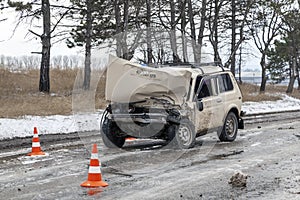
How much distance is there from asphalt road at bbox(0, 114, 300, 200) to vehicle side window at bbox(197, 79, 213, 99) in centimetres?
127

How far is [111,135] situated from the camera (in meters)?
12.4

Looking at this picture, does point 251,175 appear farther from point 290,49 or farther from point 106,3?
point 290,49

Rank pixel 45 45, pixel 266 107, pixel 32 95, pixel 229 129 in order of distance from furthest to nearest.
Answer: pixel 266 107 → pixel 45 45 → pixel 32 95 → pixel 229 129

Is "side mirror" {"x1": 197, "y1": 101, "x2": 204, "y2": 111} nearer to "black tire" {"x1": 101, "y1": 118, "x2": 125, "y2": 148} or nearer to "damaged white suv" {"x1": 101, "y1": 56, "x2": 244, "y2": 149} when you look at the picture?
"damaged white suv" {"x1": 101, "y1": 56, "x2": 244, "y2": 149}

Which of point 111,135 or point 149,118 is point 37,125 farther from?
point 149,118

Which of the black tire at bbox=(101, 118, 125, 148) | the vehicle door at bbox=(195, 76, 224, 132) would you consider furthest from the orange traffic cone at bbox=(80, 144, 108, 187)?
the vehicle door at bbox=(195, 76, 224, 132)

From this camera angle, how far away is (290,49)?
49.0m

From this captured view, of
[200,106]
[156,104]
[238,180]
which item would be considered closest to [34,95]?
[156,104]

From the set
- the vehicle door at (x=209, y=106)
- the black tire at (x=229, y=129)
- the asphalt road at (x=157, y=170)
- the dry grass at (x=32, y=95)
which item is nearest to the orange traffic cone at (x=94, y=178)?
the asphalt road at (x=157, y=170)

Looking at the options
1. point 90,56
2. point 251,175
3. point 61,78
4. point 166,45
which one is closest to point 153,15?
point 61,78

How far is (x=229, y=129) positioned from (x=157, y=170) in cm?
479

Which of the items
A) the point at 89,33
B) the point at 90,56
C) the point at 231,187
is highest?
the point at 89,33

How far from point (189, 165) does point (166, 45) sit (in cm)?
431

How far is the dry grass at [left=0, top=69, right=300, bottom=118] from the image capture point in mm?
19344
